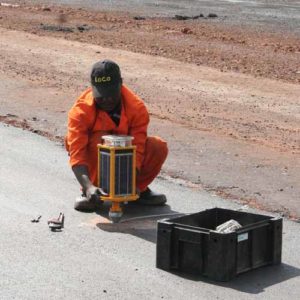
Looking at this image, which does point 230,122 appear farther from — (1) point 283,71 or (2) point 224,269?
(2) point 224,269

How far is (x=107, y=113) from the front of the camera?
28.3 ft

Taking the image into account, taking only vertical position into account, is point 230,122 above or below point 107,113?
below

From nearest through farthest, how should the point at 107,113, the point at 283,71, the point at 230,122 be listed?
the point at 107,113
the point at 230,122
the point at 283,71

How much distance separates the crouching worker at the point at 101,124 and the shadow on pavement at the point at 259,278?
1.67 m

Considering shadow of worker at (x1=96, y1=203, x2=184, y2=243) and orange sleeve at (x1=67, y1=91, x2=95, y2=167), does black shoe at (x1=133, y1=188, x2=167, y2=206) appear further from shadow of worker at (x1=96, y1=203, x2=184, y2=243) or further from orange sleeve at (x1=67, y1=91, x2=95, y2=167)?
orange sleeve at (x1=67, y1=91, x2=95, y2=167)

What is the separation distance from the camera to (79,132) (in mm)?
8531

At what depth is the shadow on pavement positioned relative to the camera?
6824mm

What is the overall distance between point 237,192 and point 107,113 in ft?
5.74

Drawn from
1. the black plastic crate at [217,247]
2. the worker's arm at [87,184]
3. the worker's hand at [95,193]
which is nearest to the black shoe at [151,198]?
the worker's arm at [87,184]

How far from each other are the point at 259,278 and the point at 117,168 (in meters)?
1.58

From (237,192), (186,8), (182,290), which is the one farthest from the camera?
(186,8)

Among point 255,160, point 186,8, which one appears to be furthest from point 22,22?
point 255,160

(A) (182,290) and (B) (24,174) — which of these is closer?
(A) (182,290)

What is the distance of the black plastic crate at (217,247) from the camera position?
6805mm
